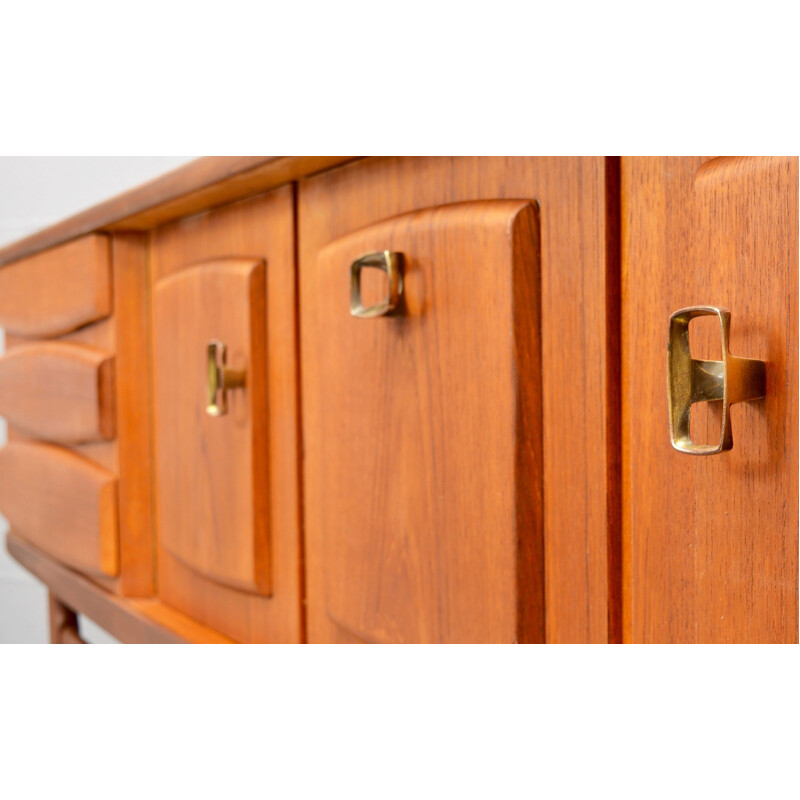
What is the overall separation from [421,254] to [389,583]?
0.54 feet

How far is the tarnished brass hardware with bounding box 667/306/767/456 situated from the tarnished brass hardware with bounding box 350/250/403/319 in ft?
0.50

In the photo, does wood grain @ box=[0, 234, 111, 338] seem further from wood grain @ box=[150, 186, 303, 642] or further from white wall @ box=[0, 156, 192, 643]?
white wall @ box=[0, 156, 192, 643]

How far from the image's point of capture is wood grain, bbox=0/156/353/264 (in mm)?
418

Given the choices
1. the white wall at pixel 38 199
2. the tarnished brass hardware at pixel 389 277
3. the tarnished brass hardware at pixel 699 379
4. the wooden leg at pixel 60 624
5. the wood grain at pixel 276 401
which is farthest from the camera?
the white wall at pixel 38 199

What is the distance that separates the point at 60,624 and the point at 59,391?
0.39 meters

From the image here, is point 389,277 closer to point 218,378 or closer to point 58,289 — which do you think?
point 218,378

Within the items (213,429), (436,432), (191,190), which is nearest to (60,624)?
(213,429)

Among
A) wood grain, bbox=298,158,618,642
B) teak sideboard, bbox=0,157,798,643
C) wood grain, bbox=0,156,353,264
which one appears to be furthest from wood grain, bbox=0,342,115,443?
wood grain, bbox=298,158,618,642

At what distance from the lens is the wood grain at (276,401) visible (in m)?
0.46

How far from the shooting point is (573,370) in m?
0.30

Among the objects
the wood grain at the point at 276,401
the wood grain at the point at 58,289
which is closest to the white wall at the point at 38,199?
the wood grain at the point at 58,289

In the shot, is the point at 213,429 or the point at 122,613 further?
the point at 122,613

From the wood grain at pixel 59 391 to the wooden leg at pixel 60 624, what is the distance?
253 millimetres

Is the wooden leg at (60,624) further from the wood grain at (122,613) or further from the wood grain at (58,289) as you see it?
the wood grain at (58,289)
